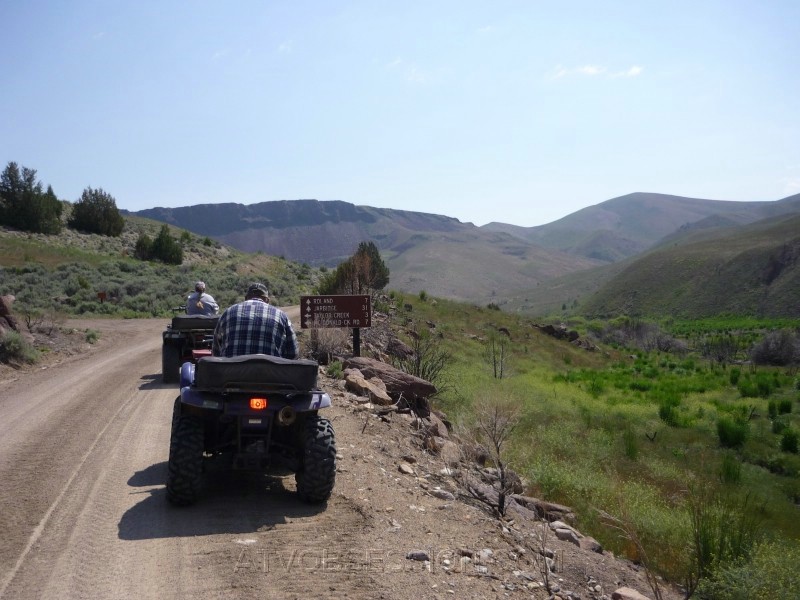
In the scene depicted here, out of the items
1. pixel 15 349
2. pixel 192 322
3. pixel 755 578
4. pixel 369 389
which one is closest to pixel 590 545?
pixel 755 578

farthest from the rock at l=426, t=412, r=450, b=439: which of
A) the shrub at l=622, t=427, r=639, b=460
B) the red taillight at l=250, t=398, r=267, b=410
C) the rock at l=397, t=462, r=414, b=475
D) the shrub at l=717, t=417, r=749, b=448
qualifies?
the shrub at l=717, t=417, r=749, b=448

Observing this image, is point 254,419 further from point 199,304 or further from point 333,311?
point 333,311

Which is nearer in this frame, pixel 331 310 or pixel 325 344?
pixel 331 310

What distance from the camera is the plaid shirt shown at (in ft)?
22.1

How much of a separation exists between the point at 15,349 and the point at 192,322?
6.15m

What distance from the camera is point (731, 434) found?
18.8 meters

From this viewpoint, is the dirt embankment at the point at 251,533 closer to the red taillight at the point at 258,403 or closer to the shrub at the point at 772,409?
the red taillight at the point at 258,403

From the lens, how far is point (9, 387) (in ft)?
43.6

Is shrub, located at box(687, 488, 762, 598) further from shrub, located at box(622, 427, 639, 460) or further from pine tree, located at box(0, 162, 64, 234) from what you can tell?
pine tree, located at box(0, 162, 64, 234)

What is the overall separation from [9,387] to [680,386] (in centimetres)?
2576

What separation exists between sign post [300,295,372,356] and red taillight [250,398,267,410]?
8.77 m

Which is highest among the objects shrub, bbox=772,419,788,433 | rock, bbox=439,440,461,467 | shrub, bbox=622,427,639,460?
rock, bbox=439,440,461,467

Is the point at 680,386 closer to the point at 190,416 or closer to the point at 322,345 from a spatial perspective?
the point at 322,345

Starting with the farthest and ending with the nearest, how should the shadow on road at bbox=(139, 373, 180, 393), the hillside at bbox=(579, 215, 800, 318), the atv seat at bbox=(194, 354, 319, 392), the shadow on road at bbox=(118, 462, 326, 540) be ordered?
the hillside at bbox=(579, 215, 800, 318) < the shadow on road at bbox=(139, 373, 180, 393) < the atv seat at bbox=(194, 354, 319, 392) < the shadow on road at bbox=(118, 462, 326, 540)
